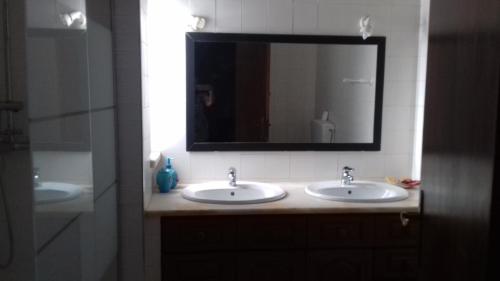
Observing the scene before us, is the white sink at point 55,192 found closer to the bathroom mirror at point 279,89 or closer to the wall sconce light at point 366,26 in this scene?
the bathroom mirror at point 279,89

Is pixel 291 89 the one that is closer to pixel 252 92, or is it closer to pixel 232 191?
pixel 252 92

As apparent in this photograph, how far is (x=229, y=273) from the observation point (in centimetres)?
217

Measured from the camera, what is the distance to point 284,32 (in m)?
2.58

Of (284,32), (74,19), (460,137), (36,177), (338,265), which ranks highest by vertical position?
(284,32)

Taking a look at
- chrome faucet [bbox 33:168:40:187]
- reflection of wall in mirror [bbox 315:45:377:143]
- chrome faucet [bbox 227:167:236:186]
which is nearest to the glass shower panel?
chrome faucet [bbox 33:168:40:187]

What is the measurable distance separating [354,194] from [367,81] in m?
0.69

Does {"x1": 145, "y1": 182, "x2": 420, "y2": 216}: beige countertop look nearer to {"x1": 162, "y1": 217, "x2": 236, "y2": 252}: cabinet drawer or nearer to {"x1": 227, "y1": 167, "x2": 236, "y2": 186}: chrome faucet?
{"x1": 162, "y1": 217, "x2": 236, "y2": 252}: cabinet drawer

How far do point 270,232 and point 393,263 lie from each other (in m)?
0.67

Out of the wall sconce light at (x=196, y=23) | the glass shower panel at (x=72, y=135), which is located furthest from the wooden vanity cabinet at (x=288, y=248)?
the wall sconce light at (x=196, y=23)

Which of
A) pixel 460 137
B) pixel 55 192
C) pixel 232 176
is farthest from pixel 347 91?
pixel 55 192

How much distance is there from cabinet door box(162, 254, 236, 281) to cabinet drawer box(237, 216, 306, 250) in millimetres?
120

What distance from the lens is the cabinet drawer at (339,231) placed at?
2.18m

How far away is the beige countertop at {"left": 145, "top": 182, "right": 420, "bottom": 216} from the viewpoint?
2.11 m

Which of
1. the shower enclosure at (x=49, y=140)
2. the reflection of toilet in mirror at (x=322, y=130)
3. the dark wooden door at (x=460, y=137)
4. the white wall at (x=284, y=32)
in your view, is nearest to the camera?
the dark wooden door at (x=460, y=137)
